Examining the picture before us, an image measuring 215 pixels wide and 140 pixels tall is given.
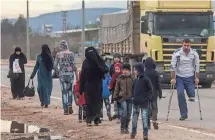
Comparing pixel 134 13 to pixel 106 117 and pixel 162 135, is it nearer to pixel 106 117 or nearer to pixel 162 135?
pixel 106 117

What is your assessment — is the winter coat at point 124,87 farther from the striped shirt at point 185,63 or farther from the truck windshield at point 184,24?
the truck windshield at point 184,24

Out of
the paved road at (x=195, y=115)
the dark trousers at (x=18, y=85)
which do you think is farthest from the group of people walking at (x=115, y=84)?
the dark trousers at (x=18, y=85)

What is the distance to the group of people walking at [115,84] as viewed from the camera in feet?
38.4

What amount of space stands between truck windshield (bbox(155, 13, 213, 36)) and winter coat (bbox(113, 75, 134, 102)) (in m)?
14.0

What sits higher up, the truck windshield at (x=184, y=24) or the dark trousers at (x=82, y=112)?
A: the truck windshield at (x=184, y=24)

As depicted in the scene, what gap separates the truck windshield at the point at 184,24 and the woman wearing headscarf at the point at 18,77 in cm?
711

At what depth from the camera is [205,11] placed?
26.6m

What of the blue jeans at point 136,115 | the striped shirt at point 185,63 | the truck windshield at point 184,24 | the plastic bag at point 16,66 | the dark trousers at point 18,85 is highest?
the truck windshield at point 184,24

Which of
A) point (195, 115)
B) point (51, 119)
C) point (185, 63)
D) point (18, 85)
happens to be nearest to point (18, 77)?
point (18, 85)

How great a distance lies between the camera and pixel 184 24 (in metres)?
26.3

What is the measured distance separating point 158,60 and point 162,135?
15127 millimetres

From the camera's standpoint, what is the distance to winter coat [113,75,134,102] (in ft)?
41.2

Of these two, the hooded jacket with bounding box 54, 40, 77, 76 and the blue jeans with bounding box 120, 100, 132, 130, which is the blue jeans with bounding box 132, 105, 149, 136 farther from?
the hooded jacket with bounding box 54, 40, 77, 76

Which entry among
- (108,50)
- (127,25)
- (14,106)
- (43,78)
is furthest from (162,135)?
(108,50)
